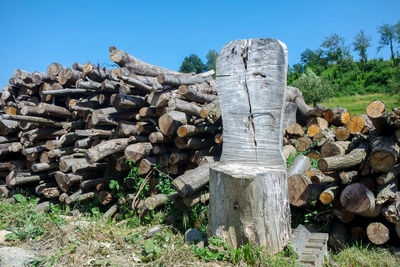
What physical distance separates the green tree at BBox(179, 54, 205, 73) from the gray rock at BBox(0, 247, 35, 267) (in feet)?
156

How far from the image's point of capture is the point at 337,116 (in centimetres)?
586

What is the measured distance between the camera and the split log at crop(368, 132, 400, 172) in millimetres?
3599

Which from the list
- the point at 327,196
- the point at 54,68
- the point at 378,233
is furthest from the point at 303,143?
the point at 54,68

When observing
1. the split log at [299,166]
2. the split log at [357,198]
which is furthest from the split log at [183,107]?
the split log at [357,198]

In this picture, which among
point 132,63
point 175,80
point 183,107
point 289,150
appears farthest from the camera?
point 132,63

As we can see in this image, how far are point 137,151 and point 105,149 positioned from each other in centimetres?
53

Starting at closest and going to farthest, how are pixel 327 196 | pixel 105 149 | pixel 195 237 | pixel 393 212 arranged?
pixel 195 237 → pixel 393 212 → pixel 327 196 → pixel 105 149

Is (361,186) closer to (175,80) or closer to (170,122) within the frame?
(170,122)

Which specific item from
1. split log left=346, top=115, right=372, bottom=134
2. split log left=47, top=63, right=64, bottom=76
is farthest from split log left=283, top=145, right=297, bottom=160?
split log left=47, top=63, right=64, bottom=76

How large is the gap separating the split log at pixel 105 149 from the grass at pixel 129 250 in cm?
99

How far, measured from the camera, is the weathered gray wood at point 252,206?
2.77 meters

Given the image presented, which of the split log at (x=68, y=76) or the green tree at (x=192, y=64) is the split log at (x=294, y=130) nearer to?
the split log at (x=68, y=76)

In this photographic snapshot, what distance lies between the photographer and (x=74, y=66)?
20.8ft

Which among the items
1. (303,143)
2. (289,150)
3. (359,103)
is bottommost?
(289,150)
